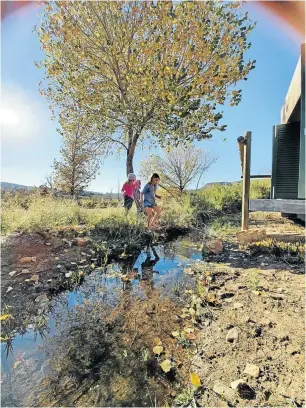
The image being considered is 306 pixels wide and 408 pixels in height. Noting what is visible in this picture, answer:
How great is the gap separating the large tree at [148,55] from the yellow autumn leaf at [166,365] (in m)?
6.14

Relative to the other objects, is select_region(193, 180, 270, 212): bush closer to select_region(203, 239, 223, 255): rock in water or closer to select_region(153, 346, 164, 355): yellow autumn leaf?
select_region(203, 239, 223, 255): rock in water

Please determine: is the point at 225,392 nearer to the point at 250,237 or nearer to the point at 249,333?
the point at 249,333

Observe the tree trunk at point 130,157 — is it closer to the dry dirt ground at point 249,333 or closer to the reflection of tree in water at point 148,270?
the reflection of tree in water at point 148,270

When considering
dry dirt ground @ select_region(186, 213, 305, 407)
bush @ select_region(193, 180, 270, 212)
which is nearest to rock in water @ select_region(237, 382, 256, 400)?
dry dirt ground @ select_region(186, 213, 305, 407)

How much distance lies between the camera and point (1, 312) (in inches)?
102

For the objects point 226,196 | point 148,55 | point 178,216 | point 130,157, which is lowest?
point 178,216

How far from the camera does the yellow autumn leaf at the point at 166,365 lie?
1807 millimetres

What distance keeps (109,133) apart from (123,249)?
5.86 meters

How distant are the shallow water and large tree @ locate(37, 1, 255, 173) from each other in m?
5.41

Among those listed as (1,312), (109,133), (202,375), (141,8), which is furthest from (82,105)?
(202,375)

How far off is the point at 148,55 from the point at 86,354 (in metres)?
6.86

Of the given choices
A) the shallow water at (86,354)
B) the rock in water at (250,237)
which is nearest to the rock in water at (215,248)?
the rock in water at (250,237)

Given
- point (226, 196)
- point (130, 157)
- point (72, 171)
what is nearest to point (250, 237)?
point (130, 157)

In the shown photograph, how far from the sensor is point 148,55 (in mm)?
6500
